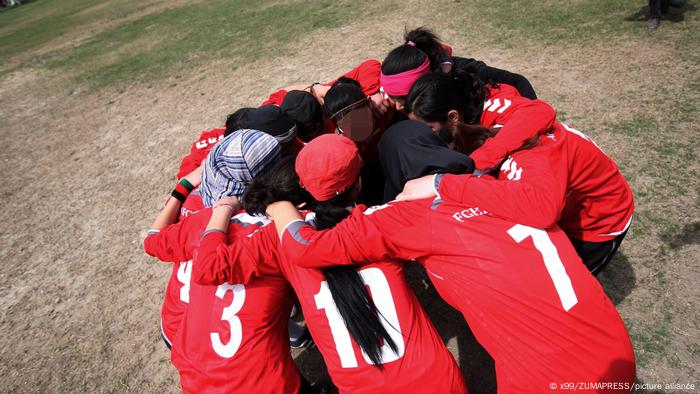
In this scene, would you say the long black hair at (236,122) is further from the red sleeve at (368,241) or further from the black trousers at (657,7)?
the black trousers at (657,7)

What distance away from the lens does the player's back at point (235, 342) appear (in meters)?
1.79

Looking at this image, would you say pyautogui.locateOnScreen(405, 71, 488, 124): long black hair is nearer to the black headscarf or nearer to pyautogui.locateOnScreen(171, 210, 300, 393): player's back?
the black headscarf

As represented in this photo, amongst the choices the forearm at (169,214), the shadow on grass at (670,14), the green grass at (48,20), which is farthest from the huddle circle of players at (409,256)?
the green grass at (48,20)

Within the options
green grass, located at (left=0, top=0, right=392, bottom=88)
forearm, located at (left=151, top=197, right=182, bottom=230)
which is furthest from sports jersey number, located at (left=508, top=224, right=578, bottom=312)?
green grass, located at (left=0, top=0, right=392, bottom=88)

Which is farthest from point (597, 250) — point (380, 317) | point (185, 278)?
point (185, 278)

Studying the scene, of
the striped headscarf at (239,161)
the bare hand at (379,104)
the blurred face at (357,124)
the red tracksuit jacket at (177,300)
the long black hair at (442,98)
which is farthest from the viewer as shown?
the bare hand at (379,104)

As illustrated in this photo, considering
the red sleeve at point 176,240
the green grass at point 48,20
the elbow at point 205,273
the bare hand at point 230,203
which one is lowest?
the red sleeve at point 176,240

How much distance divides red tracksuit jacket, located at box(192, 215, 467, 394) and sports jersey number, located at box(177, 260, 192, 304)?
349mm

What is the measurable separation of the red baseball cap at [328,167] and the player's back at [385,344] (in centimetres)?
39

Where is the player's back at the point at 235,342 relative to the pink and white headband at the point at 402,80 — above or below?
below

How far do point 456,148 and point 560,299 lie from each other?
1.17m

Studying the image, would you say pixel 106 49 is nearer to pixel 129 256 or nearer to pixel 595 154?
pixel 129 256

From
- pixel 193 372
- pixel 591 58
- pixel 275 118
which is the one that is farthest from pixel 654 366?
pixel 591 58

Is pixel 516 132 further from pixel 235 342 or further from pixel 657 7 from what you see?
pixel 657 7
